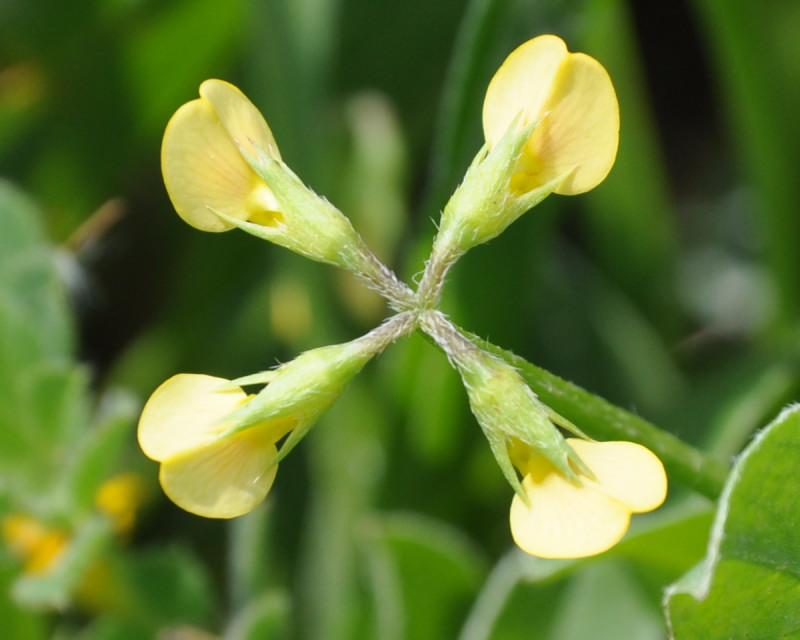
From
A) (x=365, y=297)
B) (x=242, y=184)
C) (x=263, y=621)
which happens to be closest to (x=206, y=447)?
(x=242, y=184)

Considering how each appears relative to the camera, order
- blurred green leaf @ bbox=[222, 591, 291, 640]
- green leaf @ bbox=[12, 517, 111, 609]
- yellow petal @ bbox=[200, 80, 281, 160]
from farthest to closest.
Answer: blurred green leaf @ bbox=[222, 591, 291, 640] < green leaf @ bbox=[12, 517, 111, 609] < yellow petal @ bbox=[200, 80, 281, 160]

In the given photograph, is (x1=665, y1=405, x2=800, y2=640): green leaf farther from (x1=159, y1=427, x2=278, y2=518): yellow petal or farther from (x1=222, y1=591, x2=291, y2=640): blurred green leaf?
(x1=222, y1=591, x2=291, y2=640): blurred green leaf

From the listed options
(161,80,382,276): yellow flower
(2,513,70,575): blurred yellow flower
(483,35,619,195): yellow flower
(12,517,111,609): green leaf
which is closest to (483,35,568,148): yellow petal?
(483,35,619,195): yellow flower

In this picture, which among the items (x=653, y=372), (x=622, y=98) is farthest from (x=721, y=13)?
(x=653, y=372)

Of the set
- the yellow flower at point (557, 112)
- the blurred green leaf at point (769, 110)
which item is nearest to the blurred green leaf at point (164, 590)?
the yellow flower at point (557, 112)

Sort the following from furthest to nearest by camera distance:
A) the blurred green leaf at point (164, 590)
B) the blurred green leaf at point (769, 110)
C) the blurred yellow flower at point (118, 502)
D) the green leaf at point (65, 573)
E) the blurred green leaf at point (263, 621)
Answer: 1. the blurred green leaf at point (769, 110)
2. the blurred yellow flower at point (118, 502)
3. the blurred green leaf at point (164, 590)
4. the blurred green leaf at point (263, 621)
5. the green leaf at point (65, 573)

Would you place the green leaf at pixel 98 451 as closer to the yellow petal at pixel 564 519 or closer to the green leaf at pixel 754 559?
the yellow petal at pixel 564 519

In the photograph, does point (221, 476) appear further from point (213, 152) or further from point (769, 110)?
point (769, 110)
